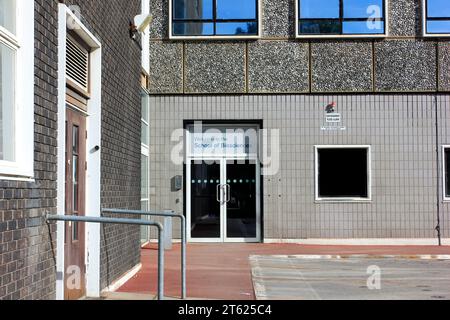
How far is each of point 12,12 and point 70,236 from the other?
3.06 metres

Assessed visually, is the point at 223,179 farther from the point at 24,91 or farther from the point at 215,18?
the point at 24,91

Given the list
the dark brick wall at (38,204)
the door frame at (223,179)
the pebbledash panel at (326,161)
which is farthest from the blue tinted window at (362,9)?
the dark brick wall at (38,204)

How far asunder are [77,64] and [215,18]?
8.99m

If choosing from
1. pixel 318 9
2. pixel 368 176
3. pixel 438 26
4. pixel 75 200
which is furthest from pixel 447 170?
pixel 75 200

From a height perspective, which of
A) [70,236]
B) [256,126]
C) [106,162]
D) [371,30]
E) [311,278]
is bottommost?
[311,278]

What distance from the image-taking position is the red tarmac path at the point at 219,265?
31.0 feet

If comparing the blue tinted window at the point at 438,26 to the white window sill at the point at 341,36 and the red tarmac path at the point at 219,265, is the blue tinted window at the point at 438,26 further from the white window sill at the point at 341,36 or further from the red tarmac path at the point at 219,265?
the red tarmac path at the point at 219,265

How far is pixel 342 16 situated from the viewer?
1634 centimetres

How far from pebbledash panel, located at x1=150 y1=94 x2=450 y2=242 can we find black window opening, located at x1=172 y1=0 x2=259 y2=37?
1739mm

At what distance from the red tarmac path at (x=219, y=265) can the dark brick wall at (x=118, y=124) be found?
599 mm


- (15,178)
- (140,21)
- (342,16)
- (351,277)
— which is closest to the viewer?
(15,178)

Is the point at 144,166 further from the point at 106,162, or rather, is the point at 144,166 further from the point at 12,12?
the point at 12,12
